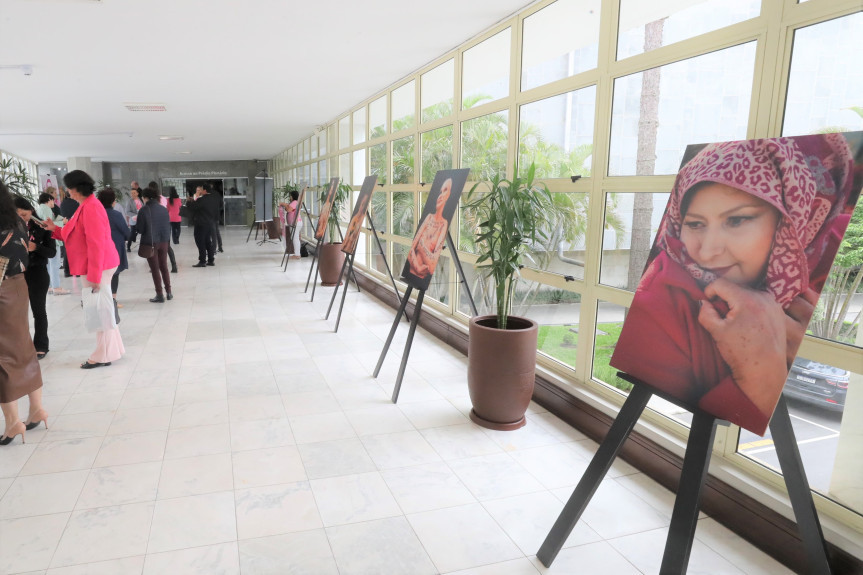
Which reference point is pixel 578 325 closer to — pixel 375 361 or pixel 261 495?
pixel 375 361

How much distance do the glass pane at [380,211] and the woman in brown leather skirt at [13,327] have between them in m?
4.96

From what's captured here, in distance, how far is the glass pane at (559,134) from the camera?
3648mm

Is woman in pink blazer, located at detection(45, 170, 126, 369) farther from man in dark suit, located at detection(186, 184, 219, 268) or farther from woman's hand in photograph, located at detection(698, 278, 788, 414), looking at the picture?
man in dark suit, located at detection(186, 184, 219, 268)

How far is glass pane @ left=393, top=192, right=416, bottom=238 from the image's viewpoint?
684 cm

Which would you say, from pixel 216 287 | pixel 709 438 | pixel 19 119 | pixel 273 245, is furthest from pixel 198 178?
pixel 709 438

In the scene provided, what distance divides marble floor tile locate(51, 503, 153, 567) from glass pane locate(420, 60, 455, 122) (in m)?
4.52

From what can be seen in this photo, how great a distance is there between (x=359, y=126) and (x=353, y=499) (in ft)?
24.4

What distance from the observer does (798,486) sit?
1.85m

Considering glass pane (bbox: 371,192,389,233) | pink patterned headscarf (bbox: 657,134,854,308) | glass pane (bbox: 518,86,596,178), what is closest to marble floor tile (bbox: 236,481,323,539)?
pink patterned headscarf (bbox: 657,134,854,308)

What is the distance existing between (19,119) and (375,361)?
30.2ft

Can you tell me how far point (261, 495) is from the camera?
2.69 meters

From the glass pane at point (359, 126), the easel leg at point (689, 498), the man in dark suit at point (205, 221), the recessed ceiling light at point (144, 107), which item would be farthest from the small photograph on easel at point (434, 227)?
the man in dark suit at point (205, 221)

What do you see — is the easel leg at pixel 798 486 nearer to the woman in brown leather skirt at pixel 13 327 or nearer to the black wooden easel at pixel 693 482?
the black wooden easel at pixel 693 482

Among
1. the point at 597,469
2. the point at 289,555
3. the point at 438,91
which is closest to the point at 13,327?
the point at 289,555
